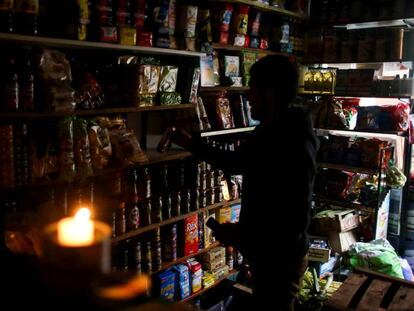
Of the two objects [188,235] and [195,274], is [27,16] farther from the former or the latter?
[195,274]

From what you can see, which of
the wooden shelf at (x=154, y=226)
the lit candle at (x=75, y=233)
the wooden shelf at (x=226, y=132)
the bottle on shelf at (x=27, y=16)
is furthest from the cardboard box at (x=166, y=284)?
the lit candle at (x=75, y=233)

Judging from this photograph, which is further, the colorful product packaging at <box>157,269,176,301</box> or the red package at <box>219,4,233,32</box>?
the red package at <box>219,4,233,32</box>

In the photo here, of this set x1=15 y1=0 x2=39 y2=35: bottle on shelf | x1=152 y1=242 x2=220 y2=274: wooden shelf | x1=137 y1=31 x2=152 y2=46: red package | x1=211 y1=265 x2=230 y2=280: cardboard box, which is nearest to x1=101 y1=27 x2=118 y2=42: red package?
x1=137 y1=31 x2=152 y2=46: red package

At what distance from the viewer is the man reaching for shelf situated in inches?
75.2

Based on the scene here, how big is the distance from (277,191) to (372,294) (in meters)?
1.12

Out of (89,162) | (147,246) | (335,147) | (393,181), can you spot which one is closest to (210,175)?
(147,246)

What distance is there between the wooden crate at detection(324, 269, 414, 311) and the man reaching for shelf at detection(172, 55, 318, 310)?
53cm

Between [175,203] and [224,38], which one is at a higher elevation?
[224,38]

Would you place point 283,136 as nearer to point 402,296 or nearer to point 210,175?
point 210,175

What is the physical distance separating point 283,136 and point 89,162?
963 mm

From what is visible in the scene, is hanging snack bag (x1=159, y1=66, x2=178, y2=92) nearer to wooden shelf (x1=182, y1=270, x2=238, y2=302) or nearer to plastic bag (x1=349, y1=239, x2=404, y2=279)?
wooden shelf (x1=182, y1=270, x2=238, y2=302)

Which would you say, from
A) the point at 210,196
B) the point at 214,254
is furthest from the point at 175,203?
the point at 214,254

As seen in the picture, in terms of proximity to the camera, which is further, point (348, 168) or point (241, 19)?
point (348, 168)

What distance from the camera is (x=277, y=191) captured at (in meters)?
1.94
